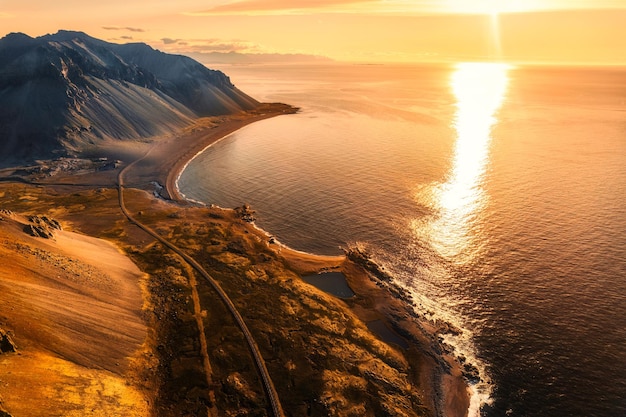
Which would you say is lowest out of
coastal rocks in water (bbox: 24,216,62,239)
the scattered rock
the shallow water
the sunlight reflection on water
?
the scattered rock

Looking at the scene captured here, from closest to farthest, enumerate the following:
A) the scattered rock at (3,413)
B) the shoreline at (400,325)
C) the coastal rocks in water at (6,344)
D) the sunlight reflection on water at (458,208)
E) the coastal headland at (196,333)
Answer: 1. the scattered rock at (3,413)
2. the coastal rocks in water at (6,344)
3. the coastal headland at (196,333)
4. the shoreline at (400,325)
5. the sunlight reflection on water at (458,208)

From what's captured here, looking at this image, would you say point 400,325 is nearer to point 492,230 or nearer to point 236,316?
point 236,316

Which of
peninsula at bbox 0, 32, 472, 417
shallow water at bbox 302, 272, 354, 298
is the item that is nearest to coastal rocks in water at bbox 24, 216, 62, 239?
peninsula at bbox 0, 32, 472, 417

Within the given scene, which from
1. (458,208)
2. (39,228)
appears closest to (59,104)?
(39,228)

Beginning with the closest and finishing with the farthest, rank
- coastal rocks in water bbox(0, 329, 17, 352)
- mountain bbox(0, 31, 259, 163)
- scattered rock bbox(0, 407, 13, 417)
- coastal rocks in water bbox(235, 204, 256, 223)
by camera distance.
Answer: scattered rock bbox(0, 407, 13, 417) → coastal rocks in water bbox(0, 329, 17, 352) → coastal rocks in water bbox(235, 204, 256, 223) → mountain bbox(0, 31, 259, 163)

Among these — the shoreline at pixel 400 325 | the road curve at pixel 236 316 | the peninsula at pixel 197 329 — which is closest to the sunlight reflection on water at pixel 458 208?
the shoreline at pixel 400 325

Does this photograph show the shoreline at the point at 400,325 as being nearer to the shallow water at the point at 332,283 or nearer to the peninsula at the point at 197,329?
the peninsula at the point at 197,329

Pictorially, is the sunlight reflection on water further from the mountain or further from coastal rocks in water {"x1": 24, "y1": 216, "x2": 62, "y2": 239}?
the mountain
